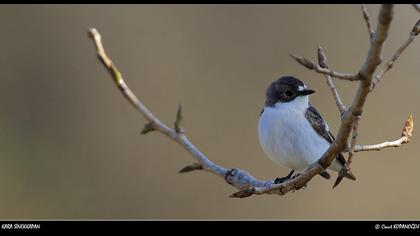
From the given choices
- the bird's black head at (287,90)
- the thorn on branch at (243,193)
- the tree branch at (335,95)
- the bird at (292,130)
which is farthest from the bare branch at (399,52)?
the bird's black head at (287,90)

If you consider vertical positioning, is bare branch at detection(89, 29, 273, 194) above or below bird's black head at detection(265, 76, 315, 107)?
above

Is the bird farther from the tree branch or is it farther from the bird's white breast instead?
the tree branch

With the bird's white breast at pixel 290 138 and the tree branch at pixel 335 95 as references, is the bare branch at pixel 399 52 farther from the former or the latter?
the bird's white breast at pixel 290 138

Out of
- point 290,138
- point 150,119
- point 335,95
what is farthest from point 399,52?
point 290,138

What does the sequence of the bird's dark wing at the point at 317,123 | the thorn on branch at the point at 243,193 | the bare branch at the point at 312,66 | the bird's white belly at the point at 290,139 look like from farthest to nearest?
the bird's dark wing at the point at 317,123 → the bird's white belly at the point at 290,139 → the thorn on branch at the point at 243,193 → the bare branch at the point at 312,66

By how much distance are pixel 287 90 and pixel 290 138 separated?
54 centimetres

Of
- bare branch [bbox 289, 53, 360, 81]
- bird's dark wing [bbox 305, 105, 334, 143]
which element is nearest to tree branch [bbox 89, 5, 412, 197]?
bare branch [bbox 289, 53, 360, 81]

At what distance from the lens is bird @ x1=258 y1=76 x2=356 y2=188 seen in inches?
226

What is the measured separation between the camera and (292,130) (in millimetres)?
5785

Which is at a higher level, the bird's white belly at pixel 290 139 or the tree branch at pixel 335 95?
the tree branch at pixel 335 95

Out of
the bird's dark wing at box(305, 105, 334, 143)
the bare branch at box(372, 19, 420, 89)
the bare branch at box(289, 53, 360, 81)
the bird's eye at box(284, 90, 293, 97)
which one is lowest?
the bird's dark wing at box(305, 105, 334, 143)

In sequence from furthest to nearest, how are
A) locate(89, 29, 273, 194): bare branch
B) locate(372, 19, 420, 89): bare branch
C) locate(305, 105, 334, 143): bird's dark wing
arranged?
1. locate(305, 105, 334, 143): bird's dark wing
2. locate(372, 19, 420, 89): bare branch
3. locate(89, 29, 273, 194): bare branch

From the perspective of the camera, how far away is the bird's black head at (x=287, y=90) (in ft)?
19.8
